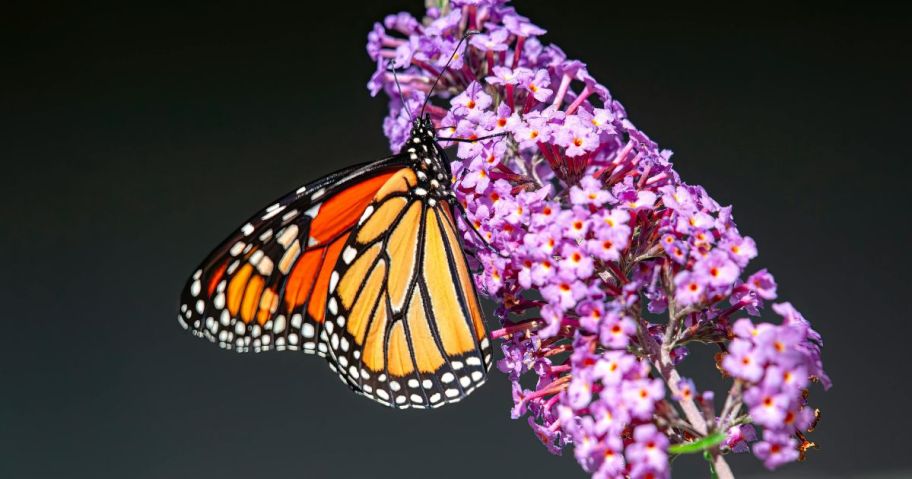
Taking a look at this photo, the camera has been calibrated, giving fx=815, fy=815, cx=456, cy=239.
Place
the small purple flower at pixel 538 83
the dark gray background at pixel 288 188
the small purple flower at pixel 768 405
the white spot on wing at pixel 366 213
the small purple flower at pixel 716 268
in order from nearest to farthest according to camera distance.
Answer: the small purple flower at pixel 768 405, the small purple flower at pixel 716 268, the small purple flower at pixel 538 83, the white spot on wing at pixel 366 213, the dark gray background at pixel 288 188

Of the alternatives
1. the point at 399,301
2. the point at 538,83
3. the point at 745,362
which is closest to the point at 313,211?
the point at 399,301

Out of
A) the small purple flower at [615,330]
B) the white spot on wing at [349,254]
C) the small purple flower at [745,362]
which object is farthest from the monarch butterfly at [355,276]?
the small purple flower at [745,362]

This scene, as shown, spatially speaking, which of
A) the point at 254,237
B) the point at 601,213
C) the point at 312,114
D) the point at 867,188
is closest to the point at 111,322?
the point at 312,114

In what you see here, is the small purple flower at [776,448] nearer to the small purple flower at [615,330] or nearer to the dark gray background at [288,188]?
the small purple flower at [615,330]

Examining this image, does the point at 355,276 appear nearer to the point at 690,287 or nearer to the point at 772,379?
the point at 690,287

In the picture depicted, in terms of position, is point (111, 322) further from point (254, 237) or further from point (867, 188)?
point (867, 188)

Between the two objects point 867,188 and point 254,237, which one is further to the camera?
point 867,188

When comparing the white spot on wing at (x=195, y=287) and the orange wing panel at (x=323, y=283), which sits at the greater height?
the white spot on wing at (x=195, y=287)
